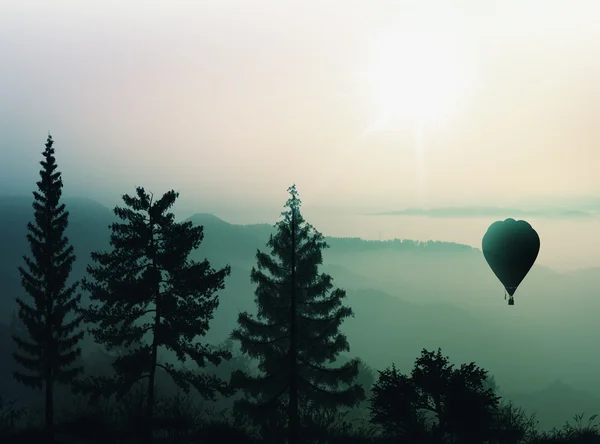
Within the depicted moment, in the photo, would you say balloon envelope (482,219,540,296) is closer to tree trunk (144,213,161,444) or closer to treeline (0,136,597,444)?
treeline (0,136,597,444)

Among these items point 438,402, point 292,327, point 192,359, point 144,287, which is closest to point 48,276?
point 144,287

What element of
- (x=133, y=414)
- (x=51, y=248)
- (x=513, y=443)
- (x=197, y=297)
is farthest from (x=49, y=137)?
(x=513, y=443)

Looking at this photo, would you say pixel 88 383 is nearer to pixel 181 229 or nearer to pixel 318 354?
pixel 181 229

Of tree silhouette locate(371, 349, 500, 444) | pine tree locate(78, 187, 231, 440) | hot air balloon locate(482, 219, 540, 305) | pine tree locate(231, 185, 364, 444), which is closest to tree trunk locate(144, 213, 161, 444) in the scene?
Result: pine tree locate(78, 187, 231, 440)

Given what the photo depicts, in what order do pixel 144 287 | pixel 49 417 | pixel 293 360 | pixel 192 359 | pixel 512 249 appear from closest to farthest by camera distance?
pixel 144 287, pixel 192 359, pixel 49 417, pixel 293 360, pixel 512 249

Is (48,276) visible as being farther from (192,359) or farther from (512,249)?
(512,249)
